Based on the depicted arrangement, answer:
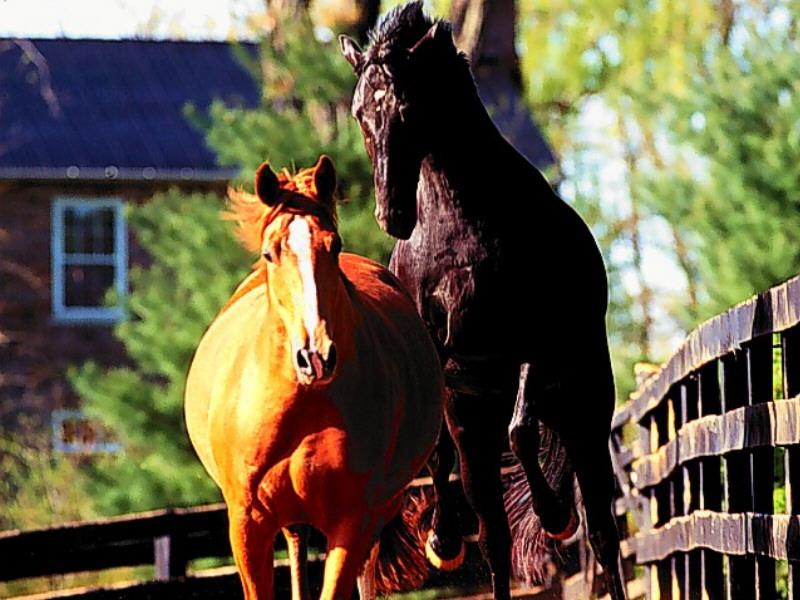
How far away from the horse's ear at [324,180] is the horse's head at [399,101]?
0.42 m

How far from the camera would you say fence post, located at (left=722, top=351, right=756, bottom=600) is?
6.92m

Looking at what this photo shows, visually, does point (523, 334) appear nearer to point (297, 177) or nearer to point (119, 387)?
point (297, 177)

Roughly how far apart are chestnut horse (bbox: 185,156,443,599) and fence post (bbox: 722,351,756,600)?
1746mm

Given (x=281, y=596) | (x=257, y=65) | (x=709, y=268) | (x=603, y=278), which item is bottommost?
(x=281, y=596)

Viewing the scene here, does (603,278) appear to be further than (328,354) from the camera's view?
Yes

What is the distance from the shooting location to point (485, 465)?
669 cm

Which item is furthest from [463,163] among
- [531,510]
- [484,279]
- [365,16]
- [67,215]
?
[67,215]

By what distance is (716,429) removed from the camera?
7.14m

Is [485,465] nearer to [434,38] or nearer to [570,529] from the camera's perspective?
[570,529]

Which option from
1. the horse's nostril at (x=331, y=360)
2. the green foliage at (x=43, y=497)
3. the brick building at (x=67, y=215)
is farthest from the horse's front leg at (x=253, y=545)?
the brick building at (x=67, y=215)

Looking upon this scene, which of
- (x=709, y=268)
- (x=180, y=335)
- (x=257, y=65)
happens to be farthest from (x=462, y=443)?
(x=257, y=65)

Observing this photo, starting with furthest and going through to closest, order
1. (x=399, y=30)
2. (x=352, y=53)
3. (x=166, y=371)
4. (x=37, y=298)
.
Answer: (x=37, y=298) < (x=166, y=371) < (x=352, y=53) < (x=399, y=30)

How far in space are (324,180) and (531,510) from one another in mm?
3080

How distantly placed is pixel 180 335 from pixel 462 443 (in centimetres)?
1106
